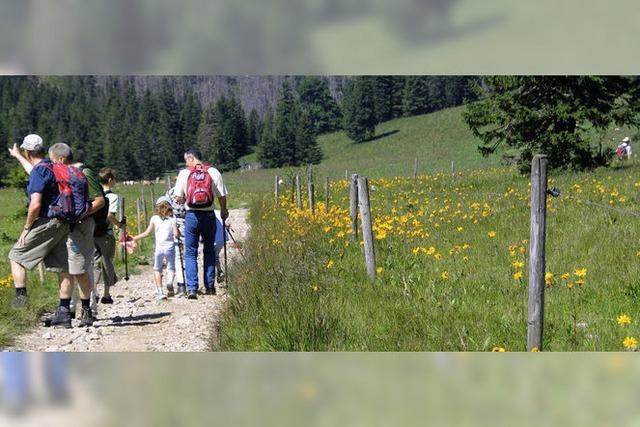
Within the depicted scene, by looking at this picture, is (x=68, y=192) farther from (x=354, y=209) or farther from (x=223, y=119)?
(x=223, y=119)

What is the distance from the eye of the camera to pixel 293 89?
7.84 m

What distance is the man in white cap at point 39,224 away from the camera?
5832 millimetres

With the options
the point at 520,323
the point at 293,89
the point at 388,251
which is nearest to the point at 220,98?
the point at 293,89

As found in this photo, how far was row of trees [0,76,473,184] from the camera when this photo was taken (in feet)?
25.6

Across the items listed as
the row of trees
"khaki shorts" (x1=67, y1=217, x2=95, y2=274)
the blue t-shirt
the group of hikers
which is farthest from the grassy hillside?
the blue t-shirt

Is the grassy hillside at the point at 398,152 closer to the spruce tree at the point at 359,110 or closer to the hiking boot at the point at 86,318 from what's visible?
the spruce tree at the point at 359,110

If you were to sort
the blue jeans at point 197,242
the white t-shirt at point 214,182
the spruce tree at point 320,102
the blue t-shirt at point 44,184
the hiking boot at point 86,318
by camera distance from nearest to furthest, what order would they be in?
the blue t-shirt at point 44,184, the hiking boot at point 86,318, the spruce tree at point 320,102, the white t-shirt at point 214,182, the blue jeans at point 197,242

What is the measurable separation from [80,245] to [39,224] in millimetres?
416

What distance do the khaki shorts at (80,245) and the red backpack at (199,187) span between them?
5.32 ft

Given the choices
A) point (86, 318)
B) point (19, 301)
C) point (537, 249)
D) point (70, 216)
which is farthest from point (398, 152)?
point (537, 249)

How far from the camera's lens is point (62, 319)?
6.54 metres

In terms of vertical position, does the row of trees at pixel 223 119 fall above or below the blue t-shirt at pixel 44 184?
above

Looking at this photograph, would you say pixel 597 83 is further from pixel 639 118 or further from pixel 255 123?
pixel 255 123

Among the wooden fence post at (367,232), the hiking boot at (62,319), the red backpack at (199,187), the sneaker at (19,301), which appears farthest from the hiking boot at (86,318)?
the wooden fence post at (367,232)
